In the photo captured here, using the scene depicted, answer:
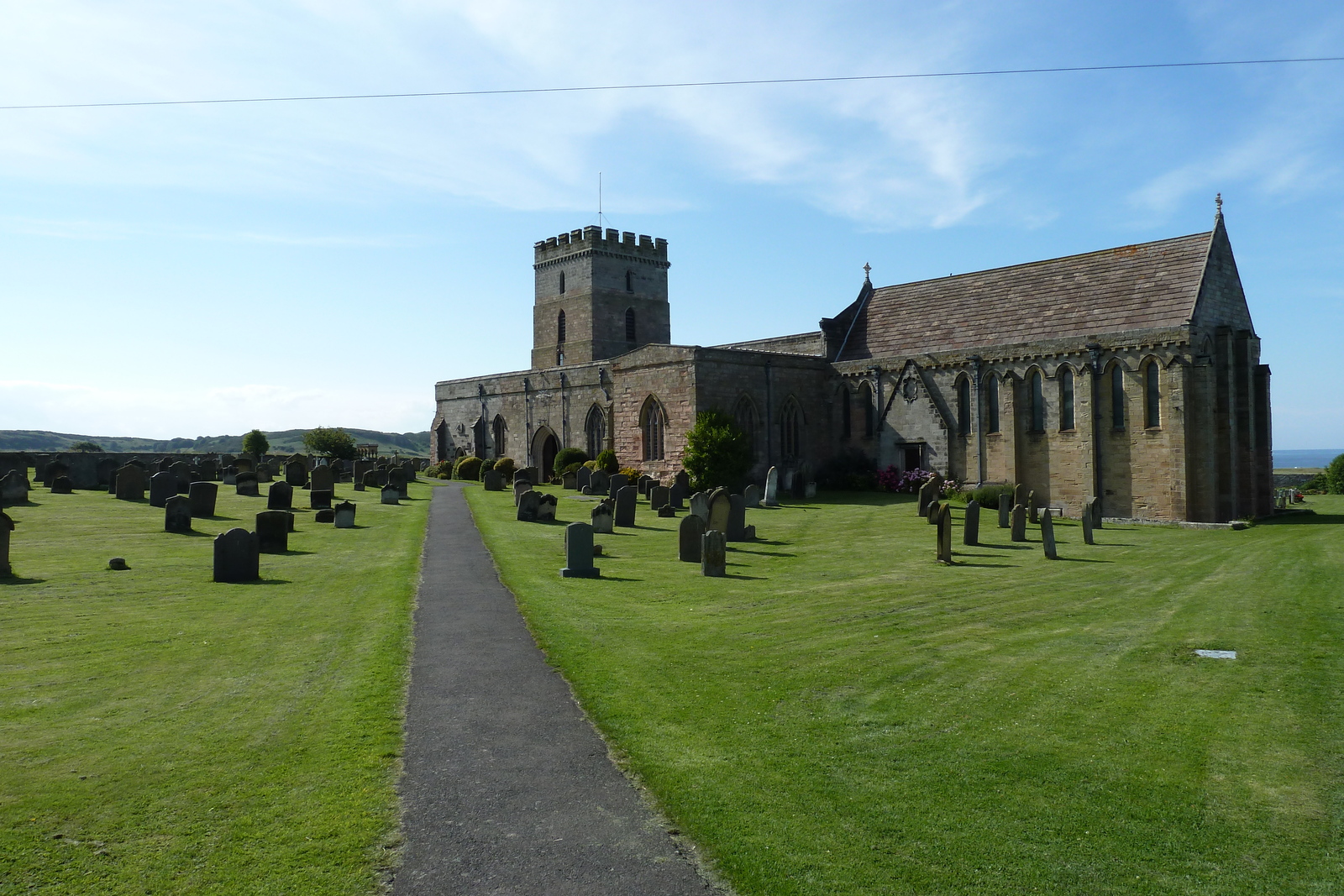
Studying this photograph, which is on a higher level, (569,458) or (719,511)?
(569,458)

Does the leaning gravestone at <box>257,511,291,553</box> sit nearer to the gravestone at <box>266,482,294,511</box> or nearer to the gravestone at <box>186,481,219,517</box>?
the gravestone at <box>186,481,219,517</box>

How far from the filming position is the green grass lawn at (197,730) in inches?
228

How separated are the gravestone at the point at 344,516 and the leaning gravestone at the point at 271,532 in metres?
4.99

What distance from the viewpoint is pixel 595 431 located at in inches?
1855

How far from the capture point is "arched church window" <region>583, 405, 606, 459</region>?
46688 mm

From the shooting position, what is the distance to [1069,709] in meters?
8.74

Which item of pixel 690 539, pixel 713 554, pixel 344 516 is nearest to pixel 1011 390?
pixel 690 539

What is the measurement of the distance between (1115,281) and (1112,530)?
37.5 ft

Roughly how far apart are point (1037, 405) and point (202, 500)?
2866 cm

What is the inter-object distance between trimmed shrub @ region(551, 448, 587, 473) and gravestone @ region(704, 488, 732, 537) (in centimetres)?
2287

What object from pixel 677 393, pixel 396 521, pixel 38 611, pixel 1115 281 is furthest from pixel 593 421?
pixel 38 611

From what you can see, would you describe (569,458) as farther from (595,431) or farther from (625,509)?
(625,509)

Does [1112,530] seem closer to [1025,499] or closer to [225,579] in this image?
[1025,499]

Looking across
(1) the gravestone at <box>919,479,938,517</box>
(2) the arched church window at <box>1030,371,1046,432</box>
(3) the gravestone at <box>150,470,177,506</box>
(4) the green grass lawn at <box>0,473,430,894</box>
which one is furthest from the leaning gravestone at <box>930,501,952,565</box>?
(3) the gravestone at <box>150,470,177,506</box>
